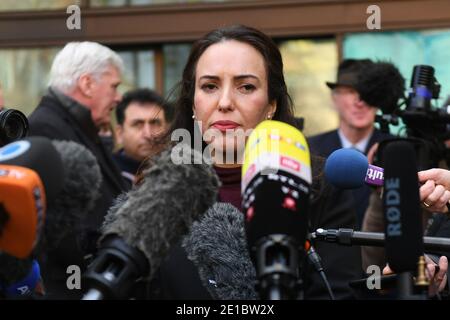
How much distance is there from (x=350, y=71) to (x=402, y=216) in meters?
4.37

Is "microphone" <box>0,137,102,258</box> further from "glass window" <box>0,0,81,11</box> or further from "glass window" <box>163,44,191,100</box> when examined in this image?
"glass window" <box>0,0,81,11</box>

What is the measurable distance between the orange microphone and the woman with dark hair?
52.4 inches

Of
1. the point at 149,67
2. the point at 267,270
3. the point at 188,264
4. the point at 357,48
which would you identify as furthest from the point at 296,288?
the point at 149,67

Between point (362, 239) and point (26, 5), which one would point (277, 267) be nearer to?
point (362, 239)

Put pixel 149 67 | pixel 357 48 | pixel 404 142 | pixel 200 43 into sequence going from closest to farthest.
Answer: pixel 404 142
pixel 200 43
pixel 357 48
pixel 149 67

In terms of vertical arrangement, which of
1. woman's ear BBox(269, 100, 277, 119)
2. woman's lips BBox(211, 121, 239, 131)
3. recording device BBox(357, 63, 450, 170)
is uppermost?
recording device BBox(357, 63, 450, 170)

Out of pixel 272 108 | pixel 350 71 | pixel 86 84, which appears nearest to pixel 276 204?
pixel 272 108

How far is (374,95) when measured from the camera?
5.96 meters

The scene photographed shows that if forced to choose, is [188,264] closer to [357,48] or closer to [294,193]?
[294,193]

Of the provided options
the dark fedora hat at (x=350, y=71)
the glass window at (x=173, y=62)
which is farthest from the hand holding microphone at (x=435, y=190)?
the glass window at (x=173, y=62)

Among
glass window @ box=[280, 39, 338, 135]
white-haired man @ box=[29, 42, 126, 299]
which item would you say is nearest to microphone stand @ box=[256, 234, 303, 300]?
white-haired man @ box=[29, 42, 126, 299]

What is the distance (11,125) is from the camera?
2883mm

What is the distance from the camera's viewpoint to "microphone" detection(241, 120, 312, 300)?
2.12 meters

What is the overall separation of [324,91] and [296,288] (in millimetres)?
5956
